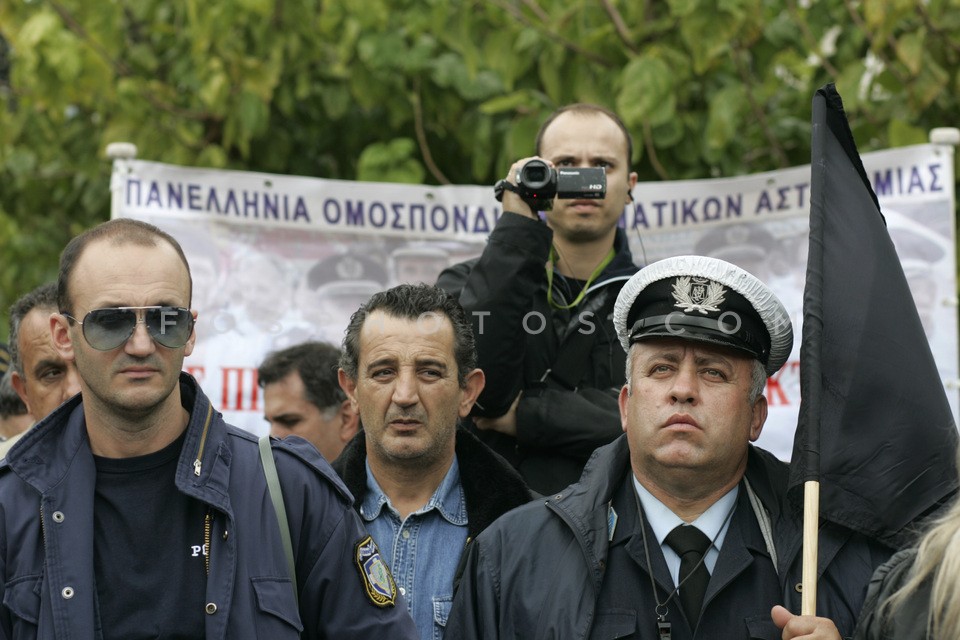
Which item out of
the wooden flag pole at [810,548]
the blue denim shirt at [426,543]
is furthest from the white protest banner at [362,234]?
the wooden flag pole at [810,548]

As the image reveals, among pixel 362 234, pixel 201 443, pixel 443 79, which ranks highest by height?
pixel 443 79

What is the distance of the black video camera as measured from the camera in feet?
15.5

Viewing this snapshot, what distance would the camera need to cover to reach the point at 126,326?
3.60 m

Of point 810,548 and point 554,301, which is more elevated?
point 554,301

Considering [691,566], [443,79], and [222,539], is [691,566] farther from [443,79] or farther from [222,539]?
[443,79]

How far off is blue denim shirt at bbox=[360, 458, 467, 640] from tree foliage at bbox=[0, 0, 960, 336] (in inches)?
98.4

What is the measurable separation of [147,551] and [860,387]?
175 centimetres

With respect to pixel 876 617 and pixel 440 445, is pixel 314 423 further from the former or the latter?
pixel 876 617

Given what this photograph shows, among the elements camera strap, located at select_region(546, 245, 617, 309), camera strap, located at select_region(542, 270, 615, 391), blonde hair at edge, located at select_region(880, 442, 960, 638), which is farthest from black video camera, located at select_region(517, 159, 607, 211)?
blonde hair at edge, located at select_region(880, 442, 960, 638)

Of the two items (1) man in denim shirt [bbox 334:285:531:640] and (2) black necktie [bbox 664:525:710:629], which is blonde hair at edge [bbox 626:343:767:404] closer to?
(2) black necktie [bbox 664:525:710:629]

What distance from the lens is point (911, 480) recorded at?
3705 millimetres

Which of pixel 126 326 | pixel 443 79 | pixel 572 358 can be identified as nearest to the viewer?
pixel 126 326

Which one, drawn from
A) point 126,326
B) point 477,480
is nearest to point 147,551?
point 126,326

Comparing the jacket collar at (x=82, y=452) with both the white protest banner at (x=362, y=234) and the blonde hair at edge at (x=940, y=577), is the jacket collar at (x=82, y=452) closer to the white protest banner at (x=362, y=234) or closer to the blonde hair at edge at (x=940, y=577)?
the blonde hair at edge at (x=940, y=577)
